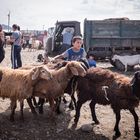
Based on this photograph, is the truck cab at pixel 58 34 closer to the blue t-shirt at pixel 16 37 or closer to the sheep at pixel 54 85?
the blue t-shirt at pixel 16 37

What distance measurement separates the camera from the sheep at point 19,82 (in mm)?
7211

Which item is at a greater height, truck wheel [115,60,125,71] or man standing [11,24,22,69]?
man standing [11,24,22,69]

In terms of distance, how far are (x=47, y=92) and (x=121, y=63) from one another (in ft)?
33.0

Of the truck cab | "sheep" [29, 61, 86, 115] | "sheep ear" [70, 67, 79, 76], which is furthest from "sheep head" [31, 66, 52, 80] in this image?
the truck cab

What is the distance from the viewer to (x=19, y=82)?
7383mm

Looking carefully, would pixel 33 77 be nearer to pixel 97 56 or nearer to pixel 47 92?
pixel 47 92

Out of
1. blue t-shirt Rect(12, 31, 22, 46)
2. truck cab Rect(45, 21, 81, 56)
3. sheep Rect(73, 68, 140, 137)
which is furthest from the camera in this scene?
truck cab Rect(45, 21, 81, 56)

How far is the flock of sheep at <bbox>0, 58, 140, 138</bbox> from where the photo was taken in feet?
21.8

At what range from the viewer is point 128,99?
257 inches

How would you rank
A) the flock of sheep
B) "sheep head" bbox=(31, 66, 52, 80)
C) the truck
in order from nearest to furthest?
the flock of sheep → "sheep head" bbox=(31, 66, 52, 80) → the truck

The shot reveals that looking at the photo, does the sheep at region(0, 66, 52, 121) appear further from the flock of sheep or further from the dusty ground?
the dusty ground

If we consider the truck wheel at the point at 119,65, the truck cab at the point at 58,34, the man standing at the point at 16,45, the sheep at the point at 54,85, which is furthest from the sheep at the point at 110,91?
the truck cab at the point at 58,34

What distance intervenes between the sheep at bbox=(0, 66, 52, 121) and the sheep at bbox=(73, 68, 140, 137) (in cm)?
85

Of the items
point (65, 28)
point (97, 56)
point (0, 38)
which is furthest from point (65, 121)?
point (65, 28)
